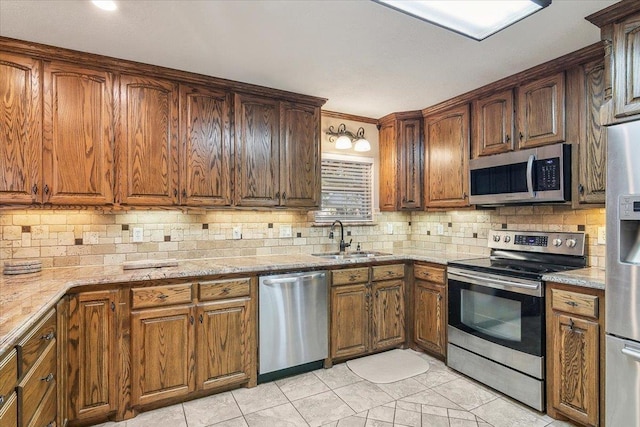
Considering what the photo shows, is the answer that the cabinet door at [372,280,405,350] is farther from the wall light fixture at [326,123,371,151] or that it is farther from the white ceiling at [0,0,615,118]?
the white ceiling at [0,0,615,118]

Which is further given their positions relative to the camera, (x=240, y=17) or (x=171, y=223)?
(x=171, y=223)

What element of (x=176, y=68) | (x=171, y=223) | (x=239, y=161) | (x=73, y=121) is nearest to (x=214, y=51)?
(x=176, y=68)

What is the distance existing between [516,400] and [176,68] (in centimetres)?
349

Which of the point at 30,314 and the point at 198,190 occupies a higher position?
the point at 198,190

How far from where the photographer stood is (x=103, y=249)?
2740 millimetres

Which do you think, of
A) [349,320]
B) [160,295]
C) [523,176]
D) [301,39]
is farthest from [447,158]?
[160,295]

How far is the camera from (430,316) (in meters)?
3.22

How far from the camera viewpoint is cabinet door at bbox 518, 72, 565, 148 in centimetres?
255

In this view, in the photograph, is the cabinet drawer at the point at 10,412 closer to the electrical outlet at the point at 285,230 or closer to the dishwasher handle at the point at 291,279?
the dishwasher handle at the point at 291,279

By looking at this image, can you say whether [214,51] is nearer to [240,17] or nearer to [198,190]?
[240,17]

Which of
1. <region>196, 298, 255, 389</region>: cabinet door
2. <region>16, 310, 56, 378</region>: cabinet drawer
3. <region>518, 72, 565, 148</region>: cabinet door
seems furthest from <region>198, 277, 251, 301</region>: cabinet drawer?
<region>518, 72, 565, 148</region>: cabinet door

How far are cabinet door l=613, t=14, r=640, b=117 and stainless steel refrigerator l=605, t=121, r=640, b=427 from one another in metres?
0.11

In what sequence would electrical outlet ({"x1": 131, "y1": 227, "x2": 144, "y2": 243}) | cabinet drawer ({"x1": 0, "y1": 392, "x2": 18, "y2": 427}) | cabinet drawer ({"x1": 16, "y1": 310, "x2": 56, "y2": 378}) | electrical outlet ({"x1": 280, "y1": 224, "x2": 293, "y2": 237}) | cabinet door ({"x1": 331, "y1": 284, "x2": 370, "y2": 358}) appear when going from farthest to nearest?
1. electrical outlet ({"x1": 280, "y1": 224, "x2": 293, "y2": 237})
2. cabinet door ({"x1": 331, "y1": 284, "x2": 370, "y2": 358})
3. electrical outlet ({"x1": 131, "y1": 227, "x2": 144, "y2": 243})
4. cabinet drawer ({"x1": 16, "y1": 310, "x2": 56, "y2": 378})
5. cabinet drawer ({"x1": 0, "y1": 392, "x2": 18, "y2": 427})

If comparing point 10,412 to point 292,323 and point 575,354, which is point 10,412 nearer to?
point 292,323
